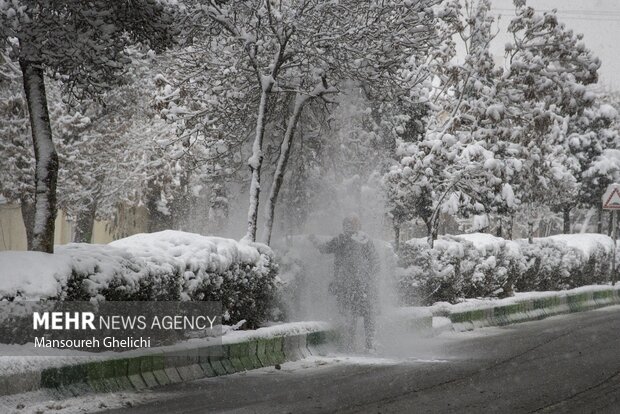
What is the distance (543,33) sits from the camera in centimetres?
2273

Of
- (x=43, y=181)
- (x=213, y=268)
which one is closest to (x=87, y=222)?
(x=213, y=268)

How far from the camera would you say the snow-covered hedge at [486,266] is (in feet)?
65.8

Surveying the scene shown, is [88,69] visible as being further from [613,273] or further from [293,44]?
[613,273]

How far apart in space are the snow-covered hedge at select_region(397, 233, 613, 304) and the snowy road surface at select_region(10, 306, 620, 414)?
12.9 ft

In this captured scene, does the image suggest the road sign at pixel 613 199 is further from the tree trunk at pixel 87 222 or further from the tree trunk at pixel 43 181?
the tree trunk at pixel 43 181

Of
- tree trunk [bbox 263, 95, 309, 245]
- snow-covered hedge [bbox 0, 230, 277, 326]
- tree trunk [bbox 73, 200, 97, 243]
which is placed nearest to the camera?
snow-covered hedge [bbox 0, 230, 277, 326]

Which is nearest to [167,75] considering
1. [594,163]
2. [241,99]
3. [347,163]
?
[241,99]

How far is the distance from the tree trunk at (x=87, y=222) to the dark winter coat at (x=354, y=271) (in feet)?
75.8

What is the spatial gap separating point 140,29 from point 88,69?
808 mm

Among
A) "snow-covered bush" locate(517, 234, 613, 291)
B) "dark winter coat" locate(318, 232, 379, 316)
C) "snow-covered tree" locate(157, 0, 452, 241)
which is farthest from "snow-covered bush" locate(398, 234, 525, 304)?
"dark winter coat" locate(318, 232, 379, 316)

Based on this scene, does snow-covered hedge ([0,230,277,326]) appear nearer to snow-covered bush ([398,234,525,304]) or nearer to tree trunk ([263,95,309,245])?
tree trunk ([263,95,309,245])

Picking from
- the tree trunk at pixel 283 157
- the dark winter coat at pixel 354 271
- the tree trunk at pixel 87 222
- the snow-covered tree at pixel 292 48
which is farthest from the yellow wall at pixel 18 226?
the dark winter coat at pixel 354 271

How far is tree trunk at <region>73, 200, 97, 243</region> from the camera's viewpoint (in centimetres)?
3720

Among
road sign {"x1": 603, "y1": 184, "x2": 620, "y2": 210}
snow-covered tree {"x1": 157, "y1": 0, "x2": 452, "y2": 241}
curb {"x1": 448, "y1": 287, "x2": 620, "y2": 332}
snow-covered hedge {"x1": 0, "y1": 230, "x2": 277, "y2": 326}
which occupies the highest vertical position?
snow-covered tree {"x1": 157, "y1": 0, "x2": 452, "y2": 241}
